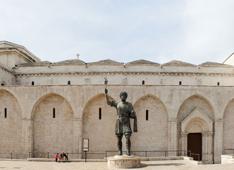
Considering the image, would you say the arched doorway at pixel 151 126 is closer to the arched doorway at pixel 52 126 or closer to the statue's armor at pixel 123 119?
the arched doorway at pixel 52 126

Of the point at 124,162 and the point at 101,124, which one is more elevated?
the point at 101,124

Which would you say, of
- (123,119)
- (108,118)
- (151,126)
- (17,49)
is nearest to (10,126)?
(108,118)

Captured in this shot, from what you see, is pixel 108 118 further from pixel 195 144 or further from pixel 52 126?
pixel 195 144

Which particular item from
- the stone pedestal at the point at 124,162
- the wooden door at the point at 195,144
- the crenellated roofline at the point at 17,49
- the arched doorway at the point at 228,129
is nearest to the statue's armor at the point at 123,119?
the stone pedestal at the point at 124,162

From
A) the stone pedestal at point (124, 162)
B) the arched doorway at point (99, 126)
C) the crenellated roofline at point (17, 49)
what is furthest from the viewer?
the crenellated roofline at point (17, 49)

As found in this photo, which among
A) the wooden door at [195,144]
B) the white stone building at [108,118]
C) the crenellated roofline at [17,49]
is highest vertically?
the crenellated roofline at [17,49]

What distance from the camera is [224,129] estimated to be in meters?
26.2

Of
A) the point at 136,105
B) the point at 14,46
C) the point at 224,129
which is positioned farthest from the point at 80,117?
the point at 14,46

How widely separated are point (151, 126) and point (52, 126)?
8.01 metres

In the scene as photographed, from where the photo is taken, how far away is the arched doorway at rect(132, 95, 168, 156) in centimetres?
2597

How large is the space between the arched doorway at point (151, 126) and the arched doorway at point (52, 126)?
540 cm

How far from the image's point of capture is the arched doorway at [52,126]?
85.4 feet

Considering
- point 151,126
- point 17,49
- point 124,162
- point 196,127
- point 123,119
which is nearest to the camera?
point 124,162

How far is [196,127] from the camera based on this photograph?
26391 millimetres
